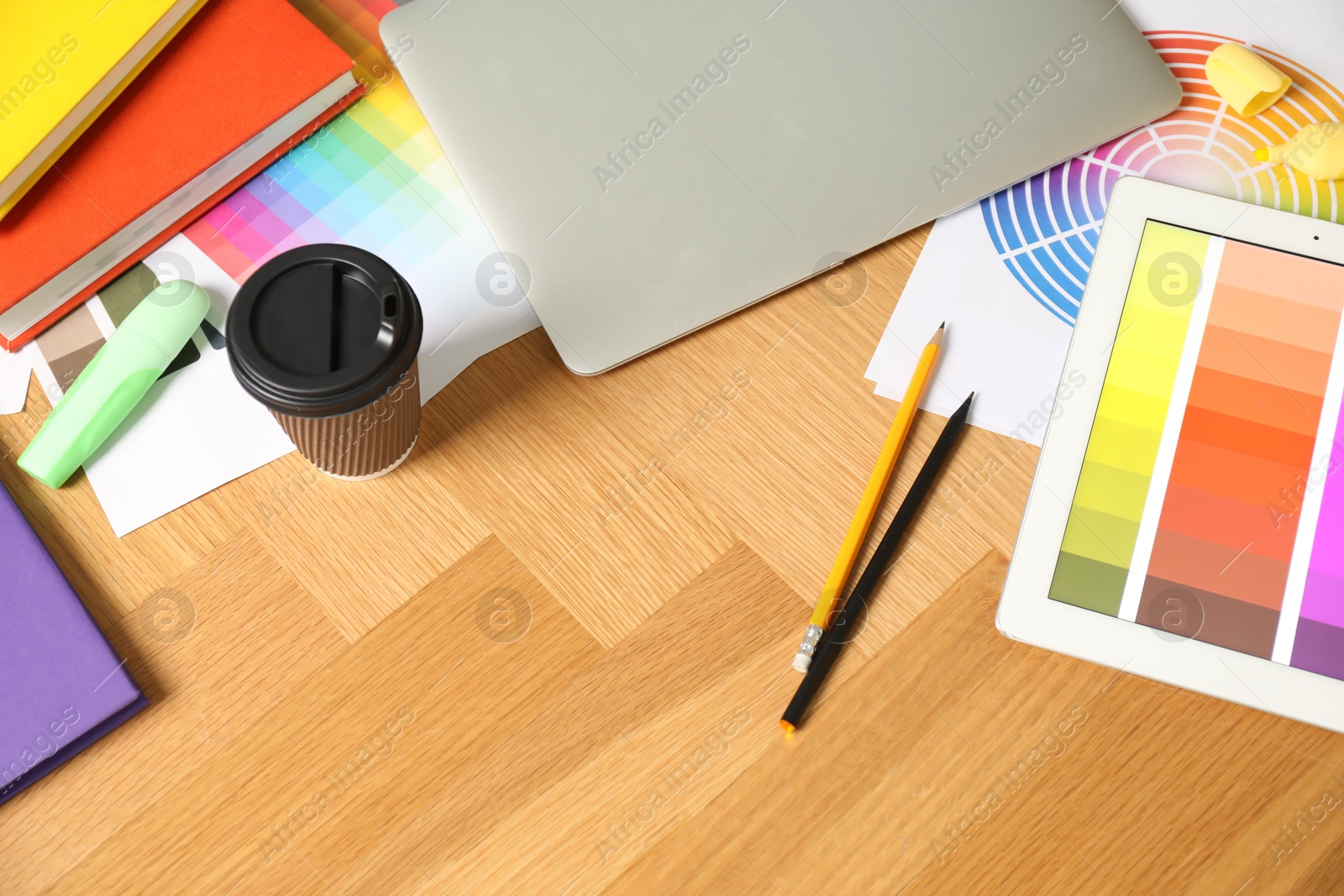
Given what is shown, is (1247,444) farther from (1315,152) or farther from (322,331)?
(322,331)

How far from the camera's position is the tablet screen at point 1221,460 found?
0.55 m

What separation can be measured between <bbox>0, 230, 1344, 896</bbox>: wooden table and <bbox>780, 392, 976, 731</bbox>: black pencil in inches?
0.5

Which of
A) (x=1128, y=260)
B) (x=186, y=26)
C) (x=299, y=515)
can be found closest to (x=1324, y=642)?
(x=1128, y=260)

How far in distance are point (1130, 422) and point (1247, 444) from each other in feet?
0.25

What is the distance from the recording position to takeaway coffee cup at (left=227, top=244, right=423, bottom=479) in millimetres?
430

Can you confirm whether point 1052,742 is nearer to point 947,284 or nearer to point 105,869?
point 947,284

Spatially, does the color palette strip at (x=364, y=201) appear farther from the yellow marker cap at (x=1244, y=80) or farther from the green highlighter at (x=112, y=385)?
the yellow marker cap at (x=1244, y=80)

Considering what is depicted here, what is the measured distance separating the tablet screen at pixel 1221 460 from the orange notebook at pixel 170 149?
0.60m

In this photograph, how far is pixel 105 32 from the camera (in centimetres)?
61

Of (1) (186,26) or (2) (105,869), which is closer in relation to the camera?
(2) (105,869)

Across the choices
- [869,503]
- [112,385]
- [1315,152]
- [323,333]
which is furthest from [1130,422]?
[112,385]

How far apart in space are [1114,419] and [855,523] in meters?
0.18

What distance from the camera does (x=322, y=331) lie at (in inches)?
17.4

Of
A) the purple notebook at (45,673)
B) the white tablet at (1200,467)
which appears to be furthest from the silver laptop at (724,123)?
the purple notebook at (45,673)
